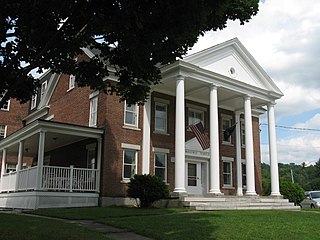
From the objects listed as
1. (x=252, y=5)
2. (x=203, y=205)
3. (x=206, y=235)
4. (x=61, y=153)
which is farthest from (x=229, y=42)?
(x=206, y=235)

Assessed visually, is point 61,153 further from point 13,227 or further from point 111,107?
point 13,227

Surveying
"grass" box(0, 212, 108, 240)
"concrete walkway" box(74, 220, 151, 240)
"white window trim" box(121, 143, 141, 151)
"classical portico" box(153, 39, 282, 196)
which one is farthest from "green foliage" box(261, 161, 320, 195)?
"grass" box(0, 212, 108, 240)

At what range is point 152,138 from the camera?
75.6ft

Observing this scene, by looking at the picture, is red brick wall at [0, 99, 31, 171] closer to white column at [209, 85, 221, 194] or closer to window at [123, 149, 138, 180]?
window at [123, 149, 138, 180]

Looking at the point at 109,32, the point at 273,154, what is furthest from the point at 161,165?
the point at 109,32

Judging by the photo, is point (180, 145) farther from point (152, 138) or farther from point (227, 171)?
point (227, 171)

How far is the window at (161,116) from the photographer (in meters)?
23.7

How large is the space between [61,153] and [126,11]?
2015 cm

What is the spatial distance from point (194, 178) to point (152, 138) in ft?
13.5

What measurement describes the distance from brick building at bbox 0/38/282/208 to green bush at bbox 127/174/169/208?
0.90 m

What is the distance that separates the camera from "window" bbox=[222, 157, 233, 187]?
86.5ft

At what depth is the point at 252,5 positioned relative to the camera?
9500 mm

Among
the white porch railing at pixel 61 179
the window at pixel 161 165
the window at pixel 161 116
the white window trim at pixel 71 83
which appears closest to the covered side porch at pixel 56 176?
the white porch railing at pixel 61 179

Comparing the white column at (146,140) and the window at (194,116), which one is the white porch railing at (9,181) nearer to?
the white column at (146,140)
